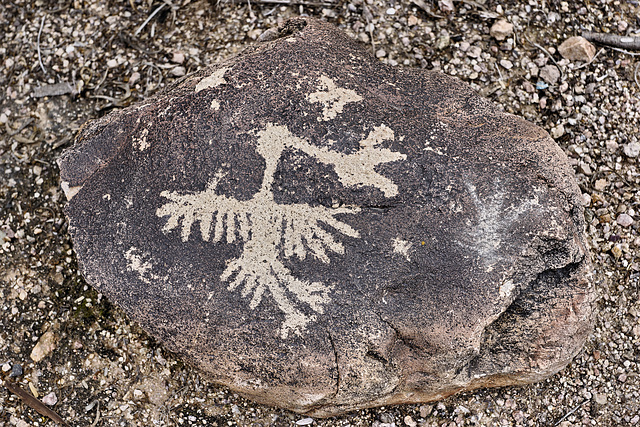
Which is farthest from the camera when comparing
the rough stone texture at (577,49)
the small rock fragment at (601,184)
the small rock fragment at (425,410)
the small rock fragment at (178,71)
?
the small rock fragment at (178,71)

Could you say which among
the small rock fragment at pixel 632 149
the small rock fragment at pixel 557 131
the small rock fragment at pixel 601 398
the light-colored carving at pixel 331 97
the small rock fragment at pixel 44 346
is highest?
the light-colored carving at pixel 331 97

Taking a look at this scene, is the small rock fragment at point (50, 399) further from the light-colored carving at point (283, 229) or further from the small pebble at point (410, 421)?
the small pebble at point (410, 421)

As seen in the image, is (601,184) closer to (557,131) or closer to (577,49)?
(557,131)

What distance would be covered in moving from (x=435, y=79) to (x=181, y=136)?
3.46 feet

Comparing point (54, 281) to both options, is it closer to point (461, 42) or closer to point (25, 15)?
point (25, 15)

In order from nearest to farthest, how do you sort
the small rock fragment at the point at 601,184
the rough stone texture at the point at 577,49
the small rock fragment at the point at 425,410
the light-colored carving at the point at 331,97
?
the light-colored carving at the point at 331,97
the small rock fragment at the point at 425,410
the small rock fragment at the point at 601,184
the rough stone texture at the point at 577,49

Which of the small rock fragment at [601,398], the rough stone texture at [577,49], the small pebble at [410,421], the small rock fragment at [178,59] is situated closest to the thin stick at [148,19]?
the small rock fragment at [178,59]

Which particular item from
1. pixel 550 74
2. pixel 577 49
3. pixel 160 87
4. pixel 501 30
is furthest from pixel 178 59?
pixel 577 49

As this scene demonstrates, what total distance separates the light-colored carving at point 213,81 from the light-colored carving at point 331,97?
35cm

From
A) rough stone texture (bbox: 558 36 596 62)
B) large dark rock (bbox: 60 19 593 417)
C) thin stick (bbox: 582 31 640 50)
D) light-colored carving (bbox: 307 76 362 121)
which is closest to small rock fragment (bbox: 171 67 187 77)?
large dark rock (bbox: 60 19 593 417)

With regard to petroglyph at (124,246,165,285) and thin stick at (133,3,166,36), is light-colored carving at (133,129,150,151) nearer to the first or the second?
petroglyph at (124,246,165,285)

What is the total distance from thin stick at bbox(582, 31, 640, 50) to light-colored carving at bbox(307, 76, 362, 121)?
1643 mm

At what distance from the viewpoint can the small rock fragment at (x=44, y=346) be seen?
268cm

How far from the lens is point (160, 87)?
298 centimetres
